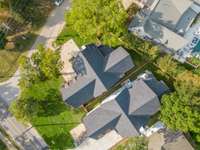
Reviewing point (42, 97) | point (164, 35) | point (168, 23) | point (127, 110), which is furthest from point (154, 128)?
point (42, 97)

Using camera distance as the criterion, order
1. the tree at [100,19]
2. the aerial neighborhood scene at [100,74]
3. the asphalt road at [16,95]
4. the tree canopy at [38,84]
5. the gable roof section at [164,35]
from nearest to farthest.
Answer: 1. the tree at [100,19]
2. the aerial neighborhood scene at [100,74]
3. the tree canopy at [38,84]
4. the asphalt road at [16,95]
5. the gable roof section at [164,35]

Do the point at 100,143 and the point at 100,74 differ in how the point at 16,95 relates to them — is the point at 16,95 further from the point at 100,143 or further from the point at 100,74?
the point at 100,143

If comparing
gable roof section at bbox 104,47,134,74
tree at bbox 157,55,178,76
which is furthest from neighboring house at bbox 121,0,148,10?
tree at bbox 157,55,178,76

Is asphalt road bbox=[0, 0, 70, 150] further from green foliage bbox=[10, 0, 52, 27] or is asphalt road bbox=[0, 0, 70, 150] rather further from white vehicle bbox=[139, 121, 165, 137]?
white vehicle bbox=[139, 121, 165, 137]

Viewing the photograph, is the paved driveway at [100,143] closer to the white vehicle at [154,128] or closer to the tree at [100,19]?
the white vehicle at [154,128]

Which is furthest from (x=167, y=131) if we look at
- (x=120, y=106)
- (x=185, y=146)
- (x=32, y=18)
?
(x=32, y=18)

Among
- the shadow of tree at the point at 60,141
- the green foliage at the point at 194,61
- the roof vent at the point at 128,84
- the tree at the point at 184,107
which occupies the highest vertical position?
the roof vent at the point at 128,84

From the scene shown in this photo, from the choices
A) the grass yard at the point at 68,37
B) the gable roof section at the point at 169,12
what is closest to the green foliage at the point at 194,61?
the gable roof section at the point at 169,12
